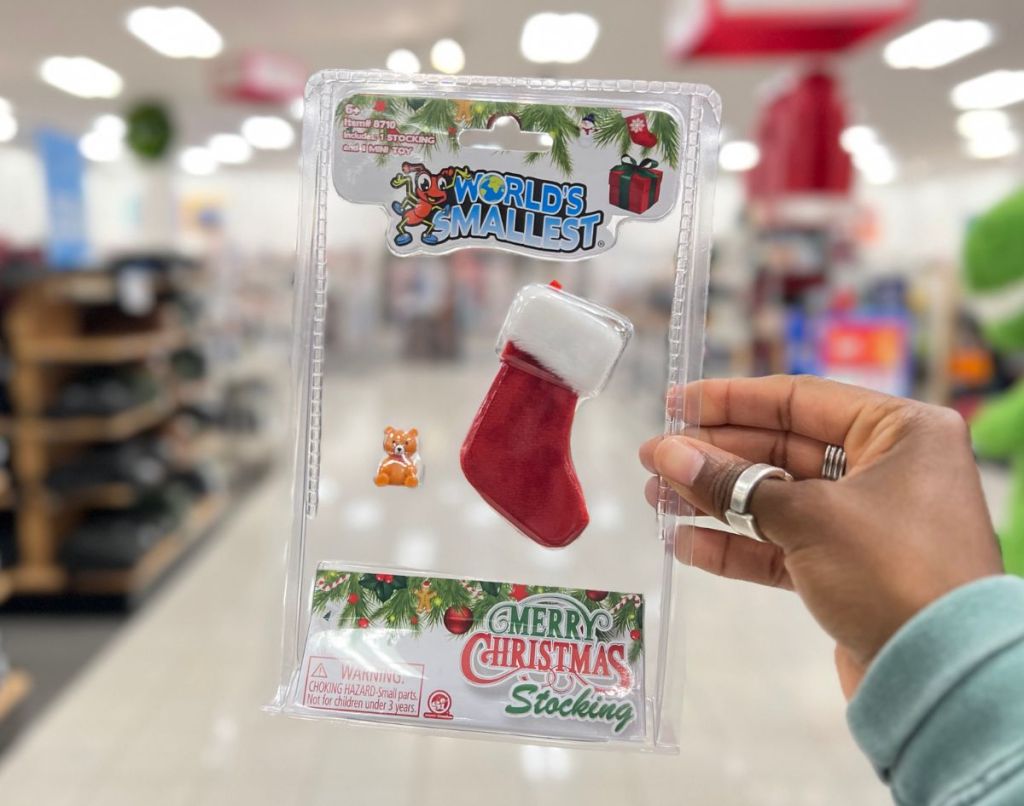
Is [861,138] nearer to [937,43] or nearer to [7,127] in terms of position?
[937,43]

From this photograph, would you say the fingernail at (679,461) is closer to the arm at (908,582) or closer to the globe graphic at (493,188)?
the arm at (908,582)

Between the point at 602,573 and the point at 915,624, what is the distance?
418 millimetres

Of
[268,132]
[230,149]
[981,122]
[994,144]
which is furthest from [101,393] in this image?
[994,144]

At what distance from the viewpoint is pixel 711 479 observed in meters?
0.66

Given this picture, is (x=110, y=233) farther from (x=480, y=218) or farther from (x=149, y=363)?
(x=480, y=218)

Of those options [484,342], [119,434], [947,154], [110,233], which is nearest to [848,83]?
[947,154]

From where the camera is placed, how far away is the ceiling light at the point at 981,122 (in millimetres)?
7625

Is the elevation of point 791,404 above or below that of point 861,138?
below

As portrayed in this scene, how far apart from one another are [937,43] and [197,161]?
10899 millimetres

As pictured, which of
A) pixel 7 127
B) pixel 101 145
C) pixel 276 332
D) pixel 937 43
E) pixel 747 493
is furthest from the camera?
pixel 101 145

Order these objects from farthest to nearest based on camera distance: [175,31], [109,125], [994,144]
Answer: [994,144] < [109,125] < [175,31]

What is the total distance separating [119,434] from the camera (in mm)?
3404

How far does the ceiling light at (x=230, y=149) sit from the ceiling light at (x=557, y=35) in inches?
261

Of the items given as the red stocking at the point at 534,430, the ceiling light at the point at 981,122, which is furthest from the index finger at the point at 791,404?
the ceiling light at the point at 981,122
